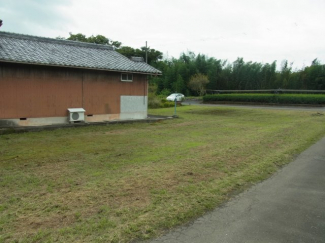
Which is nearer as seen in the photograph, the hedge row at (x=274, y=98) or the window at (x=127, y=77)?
the window at (x=127, y=77)

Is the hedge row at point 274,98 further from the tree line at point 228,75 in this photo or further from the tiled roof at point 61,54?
the tiled roof at point 61,54

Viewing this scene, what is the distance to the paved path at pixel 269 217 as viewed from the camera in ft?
9.05

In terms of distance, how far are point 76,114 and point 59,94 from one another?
3.42ft

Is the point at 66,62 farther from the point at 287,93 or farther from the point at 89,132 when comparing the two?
the point at 287,93

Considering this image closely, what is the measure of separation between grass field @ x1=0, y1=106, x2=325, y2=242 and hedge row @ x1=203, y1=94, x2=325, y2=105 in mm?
16669

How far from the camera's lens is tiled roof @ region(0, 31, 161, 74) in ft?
33.5

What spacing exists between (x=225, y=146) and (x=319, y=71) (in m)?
25.2

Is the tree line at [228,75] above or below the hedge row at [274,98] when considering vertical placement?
above

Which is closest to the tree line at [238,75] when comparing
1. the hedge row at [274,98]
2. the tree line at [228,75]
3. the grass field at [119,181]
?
the tree line at [228,75]

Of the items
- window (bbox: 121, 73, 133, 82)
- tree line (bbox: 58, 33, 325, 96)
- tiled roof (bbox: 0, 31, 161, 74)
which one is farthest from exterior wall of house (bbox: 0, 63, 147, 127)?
tree line (bbox: 58, 33, 325, 96)

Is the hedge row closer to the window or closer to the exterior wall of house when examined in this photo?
the exterior wall of house

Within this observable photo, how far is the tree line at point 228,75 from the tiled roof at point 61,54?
36.8ft

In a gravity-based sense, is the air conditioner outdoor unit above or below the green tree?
below

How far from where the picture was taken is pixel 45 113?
10812 millimetres
